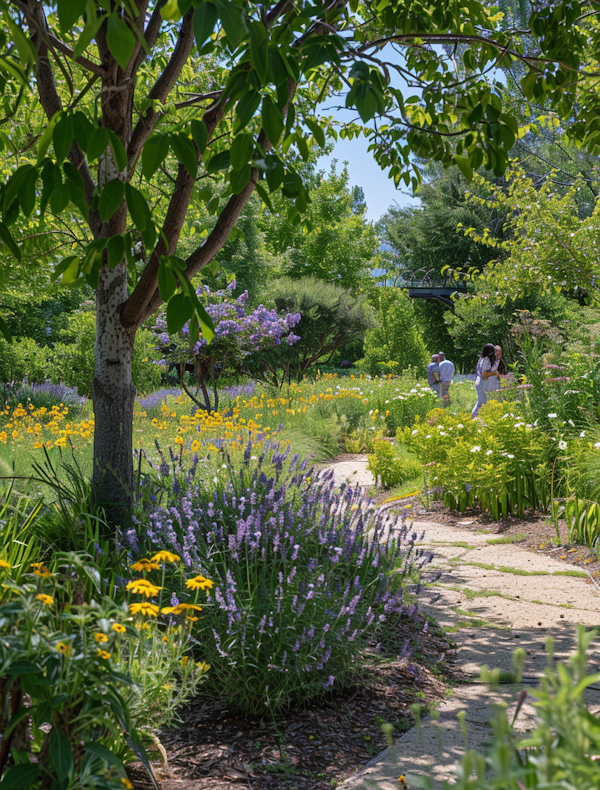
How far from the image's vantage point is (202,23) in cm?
130

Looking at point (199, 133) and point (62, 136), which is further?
point (199, 133)

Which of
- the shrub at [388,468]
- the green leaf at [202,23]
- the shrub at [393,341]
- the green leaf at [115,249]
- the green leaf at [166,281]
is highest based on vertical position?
the shrub at [393,341]

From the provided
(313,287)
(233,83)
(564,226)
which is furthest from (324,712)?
(313,287)

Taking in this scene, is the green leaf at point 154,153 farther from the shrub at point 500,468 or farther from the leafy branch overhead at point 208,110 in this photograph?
the shrub at point 500,468

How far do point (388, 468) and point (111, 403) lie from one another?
4812mm

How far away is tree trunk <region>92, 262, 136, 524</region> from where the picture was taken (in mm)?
3641

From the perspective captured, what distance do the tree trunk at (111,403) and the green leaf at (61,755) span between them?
7.47 feet

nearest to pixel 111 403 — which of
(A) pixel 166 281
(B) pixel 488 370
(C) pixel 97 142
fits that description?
(A) pixel 166 281

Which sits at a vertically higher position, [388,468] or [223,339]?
[223,339]

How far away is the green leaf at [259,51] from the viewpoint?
4.44 feet

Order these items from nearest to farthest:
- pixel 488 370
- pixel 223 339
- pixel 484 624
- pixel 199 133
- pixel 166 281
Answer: pixel 166 281, pixel 199 133, pixel 484 624, pixel 223 339, pixel 488 370

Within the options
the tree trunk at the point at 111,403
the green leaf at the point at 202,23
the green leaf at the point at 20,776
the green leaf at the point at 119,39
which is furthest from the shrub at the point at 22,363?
the green leaf at the point at 202,23

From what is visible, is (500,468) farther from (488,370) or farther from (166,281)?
(488,370)

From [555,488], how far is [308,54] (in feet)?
17.0
